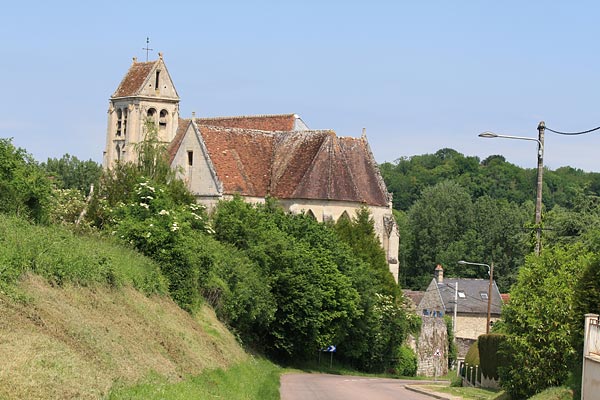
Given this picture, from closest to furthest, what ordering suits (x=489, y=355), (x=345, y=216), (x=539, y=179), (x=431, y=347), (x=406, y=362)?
(x=539, y=179) < (x=489, y=355) < (x=406, y=362) < (x=345, y=216) < (x=431, y=347)

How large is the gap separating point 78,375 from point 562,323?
1394 centimetres

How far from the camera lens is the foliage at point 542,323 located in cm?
2725

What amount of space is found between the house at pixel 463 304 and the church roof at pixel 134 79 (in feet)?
94.4

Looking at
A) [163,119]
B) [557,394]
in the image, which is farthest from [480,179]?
[557,394]

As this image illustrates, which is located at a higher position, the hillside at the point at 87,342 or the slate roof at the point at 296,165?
the slate roof at the point at 296,165

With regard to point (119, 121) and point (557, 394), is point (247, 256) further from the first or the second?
point (119, 121)

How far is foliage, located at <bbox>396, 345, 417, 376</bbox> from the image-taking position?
7194 centimetres

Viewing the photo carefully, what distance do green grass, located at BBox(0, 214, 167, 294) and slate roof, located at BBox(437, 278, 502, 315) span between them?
6706 centimetres

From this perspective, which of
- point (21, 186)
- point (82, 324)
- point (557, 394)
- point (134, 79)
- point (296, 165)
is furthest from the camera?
point (134, 79)

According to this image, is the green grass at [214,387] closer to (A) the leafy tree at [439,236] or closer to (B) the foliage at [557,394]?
(B) the foliage at [557,394]

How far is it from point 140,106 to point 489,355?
45148 mm

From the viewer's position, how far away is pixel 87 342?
19578 mm

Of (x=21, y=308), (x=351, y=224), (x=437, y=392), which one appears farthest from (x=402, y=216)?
(x=21, y=308)

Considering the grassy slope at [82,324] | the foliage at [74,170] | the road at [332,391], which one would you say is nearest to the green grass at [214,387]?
the grassy slope at [82,324]
